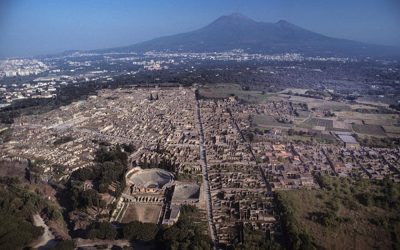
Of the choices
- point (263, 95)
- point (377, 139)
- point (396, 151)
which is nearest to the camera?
point (396, 151)

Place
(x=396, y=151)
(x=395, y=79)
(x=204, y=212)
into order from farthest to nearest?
(x=395, y=79)
(x=396, y=151)
(x=204, y=212)

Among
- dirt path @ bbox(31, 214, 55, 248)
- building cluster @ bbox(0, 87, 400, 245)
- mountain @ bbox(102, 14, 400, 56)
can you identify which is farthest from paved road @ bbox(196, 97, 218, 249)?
mountain @ bbox(102, 14, 400, 56)

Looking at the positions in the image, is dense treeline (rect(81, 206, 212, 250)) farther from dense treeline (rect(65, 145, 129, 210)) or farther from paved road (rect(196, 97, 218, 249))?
dense treeline (rect(65, 145, 129, 210))

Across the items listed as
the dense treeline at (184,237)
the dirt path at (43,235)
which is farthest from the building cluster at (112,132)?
the dense treeline at (184,237)

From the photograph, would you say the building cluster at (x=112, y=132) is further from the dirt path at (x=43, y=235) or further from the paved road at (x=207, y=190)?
the dirt path at (x=43, y=235)

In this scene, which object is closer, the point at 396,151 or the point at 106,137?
the point at 396,151

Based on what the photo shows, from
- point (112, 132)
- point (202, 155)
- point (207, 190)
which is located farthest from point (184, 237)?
point (112, 132)

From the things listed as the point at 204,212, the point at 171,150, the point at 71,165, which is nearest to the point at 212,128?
the point at 171,150

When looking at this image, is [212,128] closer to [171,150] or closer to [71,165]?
[171,150]
